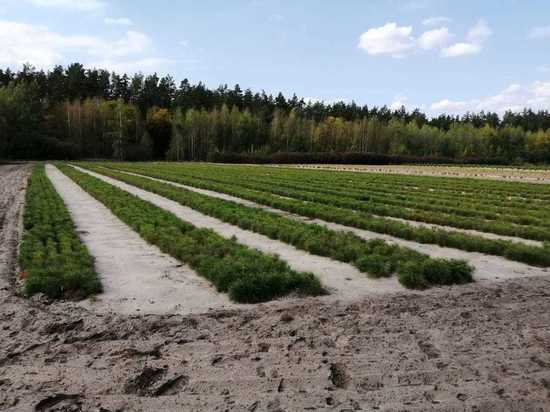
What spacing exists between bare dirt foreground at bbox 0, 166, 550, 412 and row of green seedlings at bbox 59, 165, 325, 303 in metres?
0.60

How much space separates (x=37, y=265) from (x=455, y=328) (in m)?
6.75

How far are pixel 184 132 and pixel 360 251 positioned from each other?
86130 millimetres

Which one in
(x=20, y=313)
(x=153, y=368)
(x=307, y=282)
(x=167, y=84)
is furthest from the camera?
(x=167, y=84)

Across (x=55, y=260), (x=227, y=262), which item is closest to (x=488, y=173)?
(x=227, y=262)

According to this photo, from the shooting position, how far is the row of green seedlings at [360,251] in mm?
8320

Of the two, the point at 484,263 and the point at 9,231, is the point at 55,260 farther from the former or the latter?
the point at 484,263

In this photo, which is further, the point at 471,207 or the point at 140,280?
the point at 471,207

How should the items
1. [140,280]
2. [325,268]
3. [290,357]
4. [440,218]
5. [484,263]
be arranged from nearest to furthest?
→ [290,357]
[140,280]
[325,268]
[484,263]
[440,218]

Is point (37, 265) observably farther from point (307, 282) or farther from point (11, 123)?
point (11, 123)

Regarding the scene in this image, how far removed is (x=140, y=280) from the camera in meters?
8.54

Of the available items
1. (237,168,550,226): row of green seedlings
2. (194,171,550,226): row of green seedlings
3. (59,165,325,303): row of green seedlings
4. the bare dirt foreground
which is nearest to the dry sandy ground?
(237,168,550,226): row of green seedlings

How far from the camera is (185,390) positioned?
4.71m

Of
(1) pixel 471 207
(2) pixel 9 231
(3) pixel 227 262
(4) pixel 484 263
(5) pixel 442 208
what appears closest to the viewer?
(3) pixel 227 262

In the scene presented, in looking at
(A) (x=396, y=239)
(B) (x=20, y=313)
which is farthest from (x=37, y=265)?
(A) (x=396, y=239)
